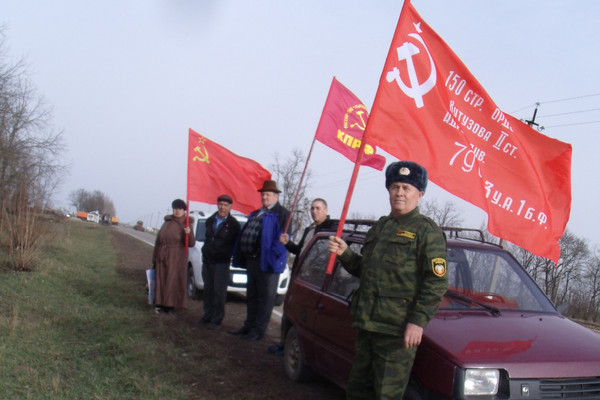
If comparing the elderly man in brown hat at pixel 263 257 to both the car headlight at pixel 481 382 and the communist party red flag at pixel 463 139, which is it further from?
the car headlight at pixel 481 382

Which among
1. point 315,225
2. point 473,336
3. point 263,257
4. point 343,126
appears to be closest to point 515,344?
point 473,336

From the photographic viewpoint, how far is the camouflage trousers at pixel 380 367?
3.18 metres

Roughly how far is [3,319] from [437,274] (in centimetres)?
585

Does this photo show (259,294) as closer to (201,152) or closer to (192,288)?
(201,152)

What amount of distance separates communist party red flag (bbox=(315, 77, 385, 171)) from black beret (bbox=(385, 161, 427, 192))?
3.19 metres

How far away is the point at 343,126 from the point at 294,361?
10.0ft

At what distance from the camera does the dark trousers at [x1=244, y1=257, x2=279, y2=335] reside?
22.4 feet

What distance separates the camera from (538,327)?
3641 mm

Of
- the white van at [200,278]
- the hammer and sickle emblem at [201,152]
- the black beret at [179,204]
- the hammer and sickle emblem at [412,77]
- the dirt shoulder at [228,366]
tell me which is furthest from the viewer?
the white van at [200,278]

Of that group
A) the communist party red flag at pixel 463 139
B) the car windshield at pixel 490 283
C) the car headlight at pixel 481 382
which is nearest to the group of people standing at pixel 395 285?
the car headlight at pixel 481 382

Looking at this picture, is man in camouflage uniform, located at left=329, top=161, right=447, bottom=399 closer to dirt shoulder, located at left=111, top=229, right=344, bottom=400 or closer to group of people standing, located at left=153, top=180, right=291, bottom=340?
dirt shoulder, located at left=111, top=229, right=344, bottom=400

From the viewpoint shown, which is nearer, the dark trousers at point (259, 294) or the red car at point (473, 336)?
the red car at point (473, 336)

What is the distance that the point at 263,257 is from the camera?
6762 millimetres

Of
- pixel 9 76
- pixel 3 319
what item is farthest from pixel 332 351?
pixel 9 76
